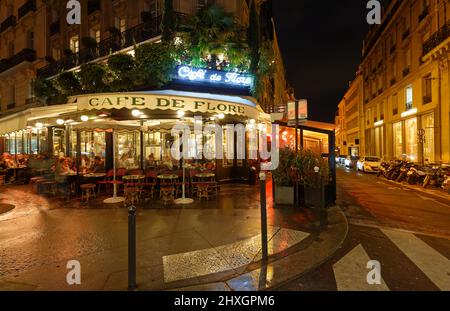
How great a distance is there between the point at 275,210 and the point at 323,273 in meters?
3.66

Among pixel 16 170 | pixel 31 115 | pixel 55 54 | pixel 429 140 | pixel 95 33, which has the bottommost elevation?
pixel 16 170

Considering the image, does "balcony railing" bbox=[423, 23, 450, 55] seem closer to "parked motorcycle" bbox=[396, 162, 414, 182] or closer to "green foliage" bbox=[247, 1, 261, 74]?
"parked motorcycle" bbox=[396, 162, 414, 182]

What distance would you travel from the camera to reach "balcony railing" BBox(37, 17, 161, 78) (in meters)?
14.9

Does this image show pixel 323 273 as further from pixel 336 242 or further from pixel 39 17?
pixel 39 17

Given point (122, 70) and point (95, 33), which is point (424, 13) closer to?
point (122, 70)

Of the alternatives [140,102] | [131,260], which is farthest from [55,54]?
[131,260]

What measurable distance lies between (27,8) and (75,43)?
827cm

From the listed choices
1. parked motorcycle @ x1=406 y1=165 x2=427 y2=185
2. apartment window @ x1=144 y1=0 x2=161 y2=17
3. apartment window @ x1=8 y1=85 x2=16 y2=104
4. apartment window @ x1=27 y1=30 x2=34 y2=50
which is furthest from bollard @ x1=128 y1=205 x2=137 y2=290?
apartment window @ x1=8 y1=85 x2=16 y2=104

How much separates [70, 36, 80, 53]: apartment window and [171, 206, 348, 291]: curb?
2157cm

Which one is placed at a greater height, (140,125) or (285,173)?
(140,125)

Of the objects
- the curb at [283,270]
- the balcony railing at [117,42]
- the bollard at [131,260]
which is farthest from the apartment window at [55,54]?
the curb at [283,270]

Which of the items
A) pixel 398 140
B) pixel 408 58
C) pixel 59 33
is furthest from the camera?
pixel 398 140

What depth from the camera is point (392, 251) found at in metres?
5.19
